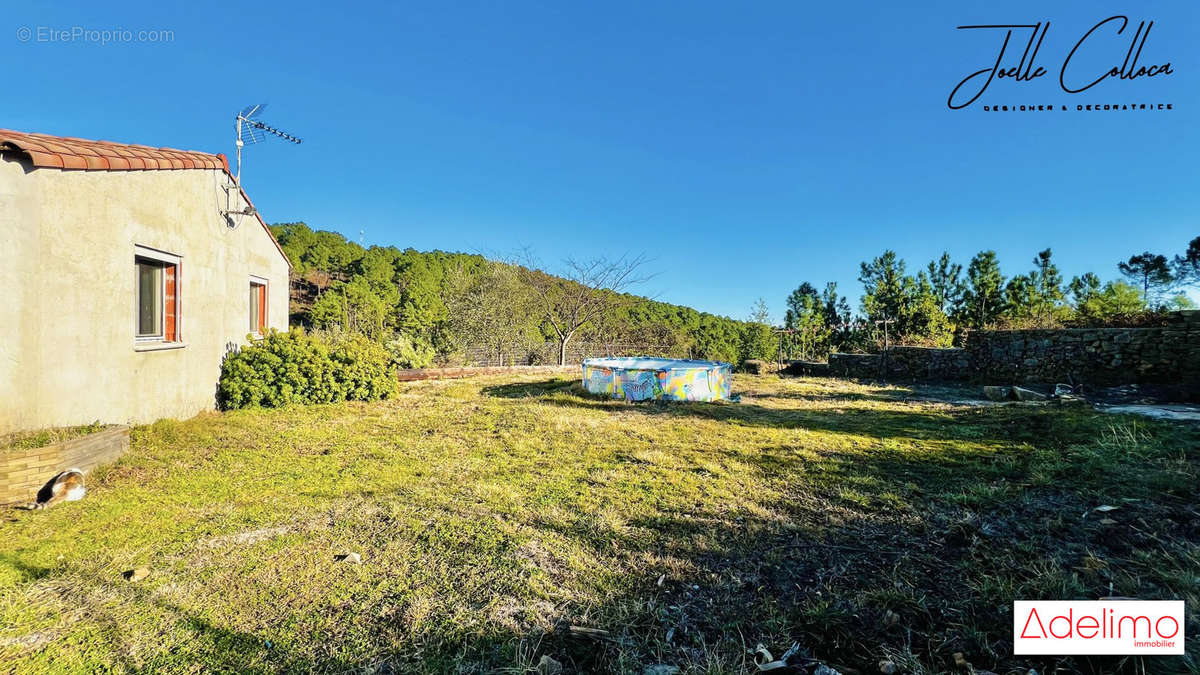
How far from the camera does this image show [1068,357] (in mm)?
11023

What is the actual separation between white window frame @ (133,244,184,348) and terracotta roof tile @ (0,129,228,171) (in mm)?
983

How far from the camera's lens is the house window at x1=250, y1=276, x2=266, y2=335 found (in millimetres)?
9117

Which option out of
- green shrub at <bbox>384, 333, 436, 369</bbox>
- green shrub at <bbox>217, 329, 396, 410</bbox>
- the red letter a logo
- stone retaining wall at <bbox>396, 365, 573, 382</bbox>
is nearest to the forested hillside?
green shrub at <bbox>384, 333, 436, 369</bbox>

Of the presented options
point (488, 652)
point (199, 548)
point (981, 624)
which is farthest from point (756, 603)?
point (199, 548)

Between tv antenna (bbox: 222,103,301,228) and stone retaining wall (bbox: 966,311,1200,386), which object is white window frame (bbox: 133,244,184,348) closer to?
tv antenna (bbox: 222,103,301,228)

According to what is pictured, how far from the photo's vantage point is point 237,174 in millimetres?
8305

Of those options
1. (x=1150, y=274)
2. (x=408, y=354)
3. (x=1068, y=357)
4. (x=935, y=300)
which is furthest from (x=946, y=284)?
(x=408, y=354)

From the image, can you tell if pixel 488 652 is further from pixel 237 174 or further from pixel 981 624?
pixel 237 174

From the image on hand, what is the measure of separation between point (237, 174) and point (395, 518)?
8.33m

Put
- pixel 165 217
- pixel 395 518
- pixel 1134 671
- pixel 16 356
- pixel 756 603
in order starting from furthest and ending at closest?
pixel 165 217 → pixel 16 356 → pixel 395 518 → pixel 756 603 → pixel 1134 671

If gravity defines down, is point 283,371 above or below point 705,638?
above

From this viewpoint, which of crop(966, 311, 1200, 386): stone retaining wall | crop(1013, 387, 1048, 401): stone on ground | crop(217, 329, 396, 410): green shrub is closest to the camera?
crop(217, 329, 396, 410): green shrub

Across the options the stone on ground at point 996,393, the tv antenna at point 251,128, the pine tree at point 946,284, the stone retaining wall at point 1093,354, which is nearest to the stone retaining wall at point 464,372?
the tv antenna at point 251,128

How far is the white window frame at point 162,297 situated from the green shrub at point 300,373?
1168 mm
